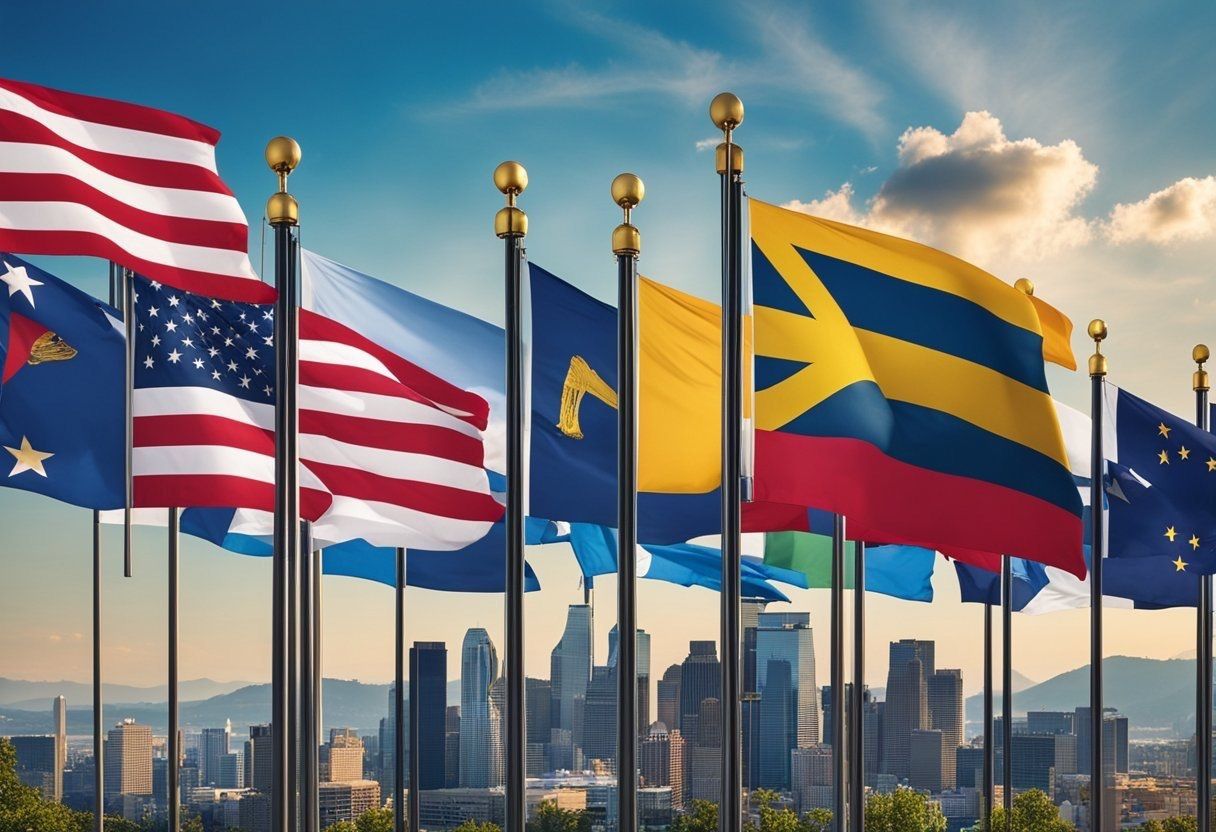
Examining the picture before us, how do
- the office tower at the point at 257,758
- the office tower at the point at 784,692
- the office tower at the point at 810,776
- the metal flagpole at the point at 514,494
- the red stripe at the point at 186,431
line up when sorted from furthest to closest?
the office tower at the point at 810,776 → the office tower at the point at 784,692 → the office tower at the point at 257,758 → the red stripe at the point at 186,431 → the metal flagpole at the point at 514,494

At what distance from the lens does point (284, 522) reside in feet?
47.8

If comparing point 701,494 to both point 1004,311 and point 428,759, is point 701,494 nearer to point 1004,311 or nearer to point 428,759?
point 1004,311

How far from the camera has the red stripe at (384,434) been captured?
17.0 m

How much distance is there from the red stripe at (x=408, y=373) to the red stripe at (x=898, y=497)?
397cm

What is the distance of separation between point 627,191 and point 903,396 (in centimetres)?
338

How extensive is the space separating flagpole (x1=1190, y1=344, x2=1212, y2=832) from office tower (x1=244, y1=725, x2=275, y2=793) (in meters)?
16.5

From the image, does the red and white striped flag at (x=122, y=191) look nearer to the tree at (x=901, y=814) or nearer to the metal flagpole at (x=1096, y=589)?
the metal flagpole at (x=1096, y=589)

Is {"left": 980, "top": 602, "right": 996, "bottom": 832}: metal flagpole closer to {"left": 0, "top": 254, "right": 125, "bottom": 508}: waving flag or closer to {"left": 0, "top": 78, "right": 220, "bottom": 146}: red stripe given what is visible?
{"left": 0, "top": 254, "right": 125, "bottom": 508}: waving flag

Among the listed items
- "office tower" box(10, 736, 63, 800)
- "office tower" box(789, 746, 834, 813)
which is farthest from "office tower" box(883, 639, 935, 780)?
"office tower" box(10, 736, 63, 800)

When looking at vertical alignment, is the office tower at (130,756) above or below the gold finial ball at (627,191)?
below

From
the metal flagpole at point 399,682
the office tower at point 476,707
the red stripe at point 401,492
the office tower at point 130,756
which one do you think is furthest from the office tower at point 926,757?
the red stripe at point 401,492

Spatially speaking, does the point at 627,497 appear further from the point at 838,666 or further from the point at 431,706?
the point at 431,706

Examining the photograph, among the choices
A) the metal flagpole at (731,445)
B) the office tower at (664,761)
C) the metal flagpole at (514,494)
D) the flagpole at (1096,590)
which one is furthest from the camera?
the office tower at (664,761)

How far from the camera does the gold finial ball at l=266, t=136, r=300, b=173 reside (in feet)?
51.2
